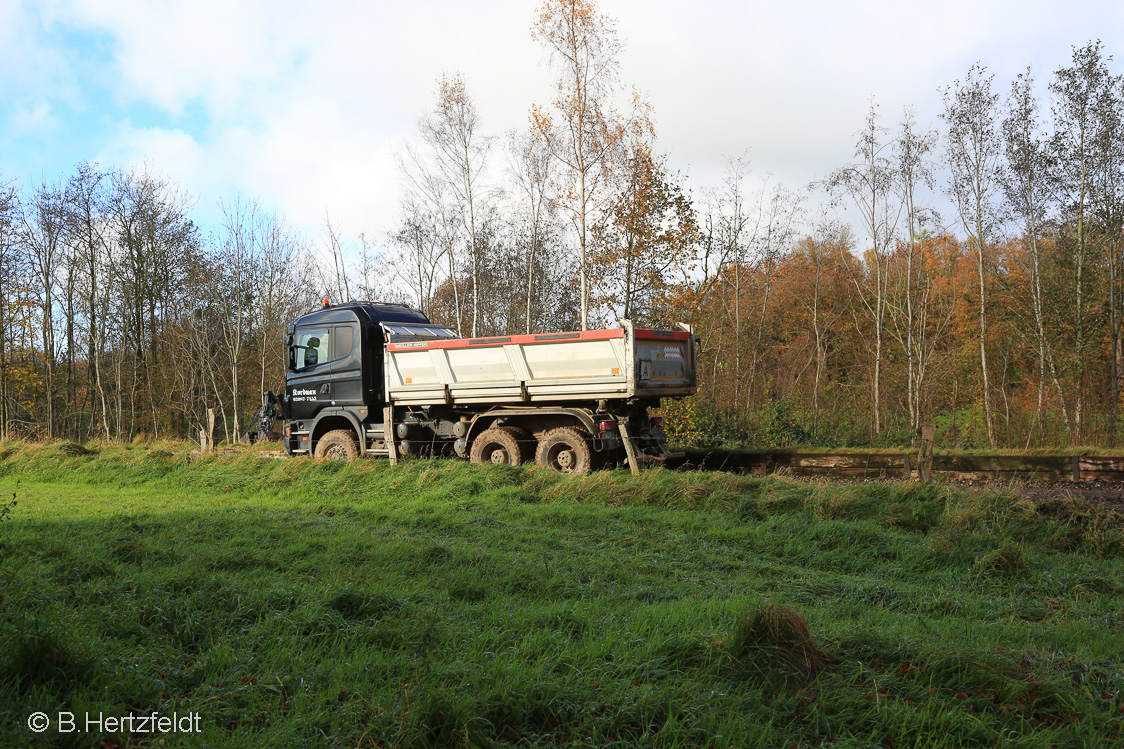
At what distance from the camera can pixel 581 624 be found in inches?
168

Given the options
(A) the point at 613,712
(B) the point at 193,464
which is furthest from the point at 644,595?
(B) the point at 193,464

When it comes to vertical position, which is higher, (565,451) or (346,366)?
(346,366)

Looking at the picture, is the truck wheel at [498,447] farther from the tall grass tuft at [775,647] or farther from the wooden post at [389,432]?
the tall grass tuft at [775,647]

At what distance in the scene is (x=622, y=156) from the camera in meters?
18.0

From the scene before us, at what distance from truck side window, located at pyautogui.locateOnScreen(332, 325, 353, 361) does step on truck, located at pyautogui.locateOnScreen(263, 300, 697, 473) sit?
22 millimetres

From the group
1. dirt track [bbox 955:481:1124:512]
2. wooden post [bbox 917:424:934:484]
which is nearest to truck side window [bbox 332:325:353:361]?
wooden post [bbox 917:424:934:484]

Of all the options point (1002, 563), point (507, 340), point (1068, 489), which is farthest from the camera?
point (507, 340)

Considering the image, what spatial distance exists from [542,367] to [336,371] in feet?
15.6

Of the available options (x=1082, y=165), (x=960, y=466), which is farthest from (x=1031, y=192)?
(x=960, y=466)

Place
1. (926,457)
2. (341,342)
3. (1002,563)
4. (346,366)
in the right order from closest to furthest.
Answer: (1002,563) → (926,457) → (346,366) → (341,342)

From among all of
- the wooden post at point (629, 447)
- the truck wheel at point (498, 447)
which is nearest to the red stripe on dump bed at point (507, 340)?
the wooden post at point (629, 447)

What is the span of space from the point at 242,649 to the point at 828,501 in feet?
22.2

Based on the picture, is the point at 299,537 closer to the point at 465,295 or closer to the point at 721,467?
the point at 721,467

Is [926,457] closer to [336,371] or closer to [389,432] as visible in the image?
[389,432]
